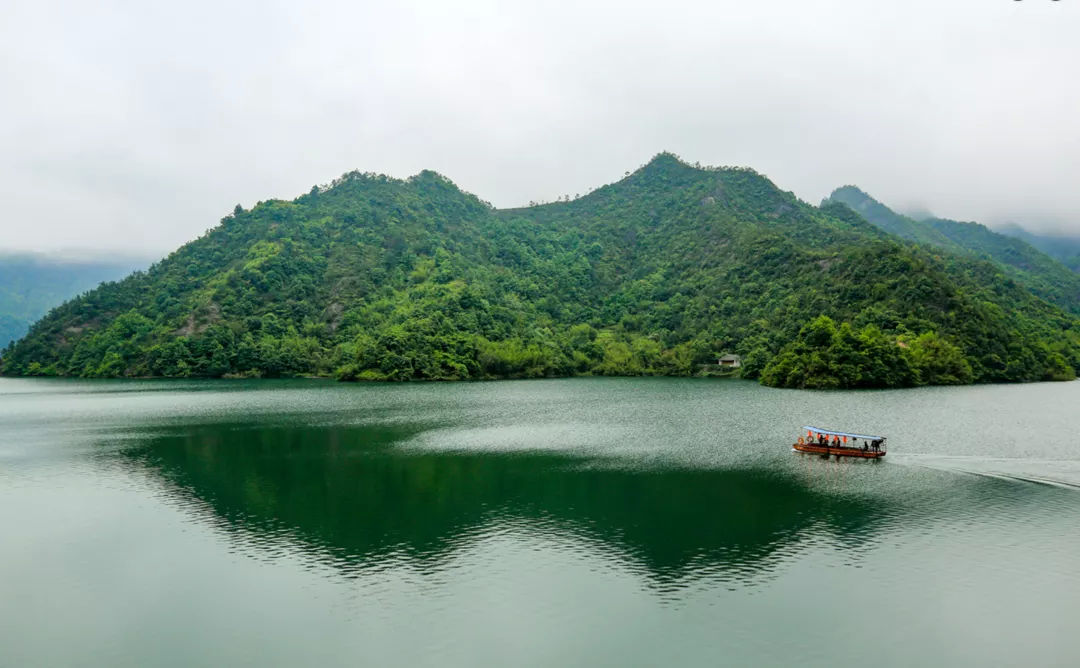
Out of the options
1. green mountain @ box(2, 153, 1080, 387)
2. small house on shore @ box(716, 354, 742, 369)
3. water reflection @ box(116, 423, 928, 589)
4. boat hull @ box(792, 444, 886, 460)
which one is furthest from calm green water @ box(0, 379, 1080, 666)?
small house on shore @ box(716, 354, 742, 369)

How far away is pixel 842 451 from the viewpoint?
4053 centimetres

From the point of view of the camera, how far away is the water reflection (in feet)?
82.6

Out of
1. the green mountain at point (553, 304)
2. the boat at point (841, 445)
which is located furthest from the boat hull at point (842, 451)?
the green mountain at point (553, 304)

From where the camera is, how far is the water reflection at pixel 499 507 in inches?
992

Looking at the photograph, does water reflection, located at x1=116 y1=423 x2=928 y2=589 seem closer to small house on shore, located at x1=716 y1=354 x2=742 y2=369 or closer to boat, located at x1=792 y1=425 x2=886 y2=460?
boat, located at x1=792 y1=425 x2=886 y2=460

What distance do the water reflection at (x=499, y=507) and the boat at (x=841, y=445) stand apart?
246 inches

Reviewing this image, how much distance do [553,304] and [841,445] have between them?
4688 inches

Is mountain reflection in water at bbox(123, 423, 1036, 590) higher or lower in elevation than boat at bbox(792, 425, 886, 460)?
lower

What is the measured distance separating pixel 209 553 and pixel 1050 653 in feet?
88.9

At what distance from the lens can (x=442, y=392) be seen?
86062mm

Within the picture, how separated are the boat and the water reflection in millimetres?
6259

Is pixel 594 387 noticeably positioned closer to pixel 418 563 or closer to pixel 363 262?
pixel 418 563

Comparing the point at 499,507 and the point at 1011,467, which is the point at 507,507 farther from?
the point at 1011,467

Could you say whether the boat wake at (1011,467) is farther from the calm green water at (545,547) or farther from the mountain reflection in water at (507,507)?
the mountain reflection in water at (507,507)
